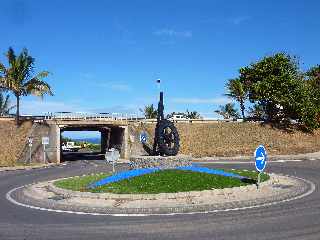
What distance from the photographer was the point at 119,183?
21.3 m

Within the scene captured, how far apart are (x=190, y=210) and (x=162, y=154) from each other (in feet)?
38.3

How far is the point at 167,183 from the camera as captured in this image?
20562mm

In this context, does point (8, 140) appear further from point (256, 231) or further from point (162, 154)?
point (256, 231)

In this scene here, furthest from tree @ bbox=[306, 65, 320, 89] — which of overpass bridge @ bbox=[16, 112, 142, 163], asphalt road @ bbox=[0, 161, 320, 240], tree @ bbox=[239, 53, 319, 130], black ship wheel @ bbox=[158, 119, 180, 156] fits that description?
asphalt road @ bbox=[0, 161, 320, 240]

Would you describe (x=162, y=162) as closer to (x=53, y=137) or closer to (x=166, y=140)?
(x=166, y=140)

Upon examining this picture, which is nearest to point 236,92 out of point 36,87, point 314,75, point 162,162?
point 314,75

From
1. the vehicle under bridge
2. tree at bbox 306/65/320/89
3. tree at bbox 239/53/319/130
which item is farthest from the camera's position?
tree at bbox 306/65/320/89

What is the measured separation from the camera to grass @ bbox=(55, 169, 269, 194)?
19453 millimetres

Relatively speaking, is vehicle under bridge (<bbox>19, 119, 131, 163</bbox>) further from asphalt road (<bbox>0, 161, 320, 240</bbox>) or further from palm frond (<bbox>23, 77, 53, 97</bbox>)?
asphalt road (<bbox>0, 161, 320, 240</bbox>)

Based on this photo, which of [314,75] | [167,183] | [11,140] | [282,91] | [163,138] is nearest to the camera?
[167,183]

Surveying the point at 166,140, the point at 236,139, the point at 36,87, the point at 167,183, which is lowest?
the point at 167,183

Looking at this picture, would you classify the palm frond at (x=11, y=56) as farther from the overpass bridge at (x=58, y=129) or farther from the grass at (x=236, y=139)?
the grass at (x=236, y=139)

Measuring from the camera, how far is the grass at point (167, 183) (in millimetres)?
19453

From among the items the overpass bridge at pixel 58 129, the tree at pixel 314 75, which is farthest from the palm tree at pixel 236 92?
the overpass bridge at pixel 58 129
